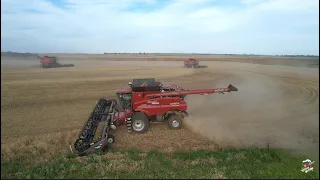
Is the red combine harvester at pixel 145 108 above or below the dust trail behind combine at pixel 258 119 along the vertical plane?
above

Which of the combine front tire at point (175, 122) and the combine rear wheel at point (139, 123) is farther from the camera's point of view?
the combine front tire at point (175, 122)

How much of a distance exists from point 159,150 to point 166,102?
2.72 metres

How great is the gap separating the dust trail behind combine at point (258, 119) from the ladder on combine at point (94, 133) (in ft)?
12.5

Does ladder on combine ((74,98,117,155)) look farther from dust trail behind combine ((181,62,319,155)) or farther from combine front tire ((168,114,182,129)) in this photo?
dust trail behind combine ((181,62,319,155))

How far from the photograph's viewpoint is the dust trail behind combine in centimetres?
1102

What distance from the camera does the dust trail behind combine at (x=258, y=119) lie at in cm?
1102

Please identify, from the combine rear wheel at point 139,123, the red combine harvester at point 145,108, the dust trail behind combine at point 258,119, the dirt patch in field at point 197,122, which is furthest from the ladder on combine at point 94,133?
the dust trail behind combine at point 258,119

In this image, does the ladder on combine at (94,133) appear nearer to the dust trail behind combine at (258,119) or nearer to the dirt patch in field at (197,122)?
the dirt patch in field at (197,122)

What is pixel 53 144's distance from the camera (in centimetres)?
1068

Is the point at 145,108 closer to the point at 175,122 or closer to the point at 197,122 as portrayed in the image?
the point at 175,122

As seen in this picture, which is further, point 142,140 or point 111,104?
point 111,104

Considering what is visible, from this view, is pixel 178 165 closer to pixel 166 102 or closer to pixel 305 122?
pixel 166 102

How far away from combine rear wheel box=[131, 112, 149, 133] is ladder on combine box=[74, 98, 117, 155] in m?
0.97

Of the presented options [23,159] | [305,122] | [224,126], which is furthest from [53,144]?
[305,122]
